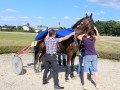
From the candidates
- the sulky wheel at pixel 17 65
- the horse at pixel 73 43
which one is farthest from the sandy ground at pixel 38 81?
the horse at pixel 73 43

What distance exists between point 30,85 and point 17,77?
1340 mm

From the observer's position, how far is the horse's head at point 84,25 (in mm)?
9469

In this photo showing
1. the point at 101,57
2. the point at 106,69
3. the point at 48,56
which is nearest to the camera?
the point at 48,56

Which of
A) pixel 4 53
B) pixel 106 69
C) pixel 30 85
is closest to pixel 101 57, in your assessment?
pixel 106 69

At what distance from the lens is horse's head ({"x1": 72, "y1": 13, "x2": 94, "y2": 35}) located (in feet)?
31.1

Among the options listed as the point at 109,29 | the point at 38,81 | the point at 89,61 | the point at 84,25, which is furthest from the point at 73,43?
the point at 109,29

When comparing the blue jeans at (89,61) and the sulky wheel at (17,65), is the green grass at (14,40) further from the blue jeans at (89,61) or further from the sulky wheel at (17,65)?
the blue jeans at (89,61)

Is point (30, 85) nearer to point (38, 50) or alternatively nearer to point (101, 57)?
point (38, 50)

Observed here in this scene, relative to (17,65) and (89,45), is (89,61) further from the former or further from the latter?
(17,65)

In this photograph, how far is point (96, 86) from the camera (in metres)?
9.17

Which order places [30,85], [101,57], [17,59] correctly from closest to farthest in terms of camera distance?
[30,85]
[17,59]
[101,57]

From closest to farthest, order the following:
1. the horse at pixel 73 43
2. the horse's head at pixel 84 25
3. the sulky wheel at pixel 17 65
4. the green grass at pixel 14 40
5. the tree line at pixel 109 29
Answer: the horse's head at pixel 84 25, the horse at pixel 73 43, the sulky wheel at pixel 17 65, the green grass at pixel 14 40, the tree line at pixel 109 29

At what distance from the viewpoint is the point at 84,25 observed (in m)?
9.72

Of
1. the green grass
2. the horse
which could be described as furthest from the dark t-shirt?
Answer: the green grass
